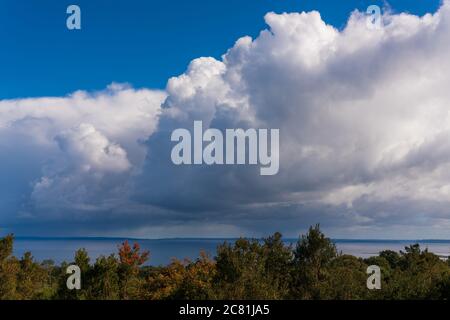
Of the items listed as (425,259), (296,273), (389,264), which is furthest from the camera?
(389,264)

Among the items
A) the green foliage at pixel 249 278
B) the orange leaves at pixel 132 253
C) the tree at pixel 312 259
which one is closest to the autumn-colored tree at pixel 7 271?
the green foliage at pixel 249 278

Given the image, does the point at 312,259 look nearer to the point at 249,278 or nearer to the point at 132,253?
the point at 249,278

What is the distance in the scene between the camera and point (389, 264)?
315ft

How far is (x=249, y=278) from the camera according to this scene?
1359 inches

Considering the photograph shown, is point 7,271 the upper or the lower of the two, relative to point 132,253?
lower

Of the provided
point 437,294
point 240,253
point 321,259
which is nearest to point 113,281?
point 240,253

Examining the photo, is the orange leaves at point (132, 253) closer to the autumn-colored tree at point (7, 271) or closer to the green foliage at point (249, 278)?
the green foliage at point (249, 278)

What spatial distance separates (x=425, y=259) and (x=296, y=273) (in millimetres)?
48228

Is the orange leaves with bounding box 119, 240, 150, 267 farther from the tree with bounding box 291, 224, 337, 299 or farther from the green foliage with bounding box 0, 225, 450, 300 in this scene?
the tree with bounding box 291, 224, 337, 299

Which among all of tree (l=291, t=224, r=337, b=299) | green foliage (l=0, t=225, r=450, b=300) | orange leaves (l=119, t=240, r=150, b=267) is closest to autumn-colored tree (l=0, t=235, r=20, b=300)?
green foliage (l=0, t=225, r=450, b=300)

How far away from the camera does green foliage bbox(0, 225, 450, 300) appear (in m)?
34.4

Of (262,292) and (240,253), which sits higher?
(240,253)

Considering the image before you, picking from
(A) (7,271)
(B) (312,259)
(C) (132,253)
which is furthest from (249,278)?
(C) (132,253)
